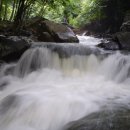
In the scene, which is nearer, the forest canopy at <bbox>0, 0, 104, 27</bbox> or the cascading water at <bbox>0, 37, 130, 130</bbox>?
the cascading water at <bbox>0, 37, 130, 130</bbox>

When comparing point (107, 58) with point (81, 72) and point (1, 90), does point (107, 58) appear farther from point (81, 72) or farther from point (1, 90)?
point (1, 90)

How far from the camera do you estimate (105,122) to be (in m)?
4.27

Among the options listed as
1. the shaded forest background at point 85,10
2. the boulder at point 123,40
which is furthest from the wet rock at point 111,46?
the shaded forest background at point 85,10

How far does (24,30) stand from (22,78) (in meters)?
4.46

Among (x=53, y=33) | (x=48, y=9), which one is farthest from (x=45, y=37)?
(x=48, y=9)

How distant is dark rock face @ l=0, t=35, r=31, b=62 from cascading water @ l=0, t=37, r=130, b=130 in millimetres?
282

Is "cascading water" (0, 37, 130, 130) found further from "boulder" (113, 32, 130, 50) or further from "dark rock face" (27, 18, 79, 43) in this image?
"dark rock face" (27, 18, 79, 43)

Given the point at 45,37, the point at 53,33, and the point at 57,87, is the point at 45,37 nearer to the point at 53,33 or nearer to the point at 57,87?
the point at 53,33

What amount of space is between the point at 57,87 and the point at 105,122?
2889mm

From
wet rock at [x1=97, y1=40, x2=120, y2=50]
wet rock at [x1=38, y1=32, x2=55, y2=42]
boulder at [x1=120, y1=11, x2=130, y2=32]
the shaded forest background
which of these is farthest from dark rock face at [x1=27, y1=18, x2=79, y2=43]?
boulder at [x1=120, y1=11, x2=130, y2=32]

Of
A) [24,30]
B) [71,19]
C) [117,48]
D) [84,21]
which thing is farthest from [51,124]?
[71,19]

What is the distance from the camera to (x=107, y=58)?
868 cm

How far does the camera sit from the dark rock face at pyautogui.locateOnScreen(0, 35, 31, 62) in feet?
28.2

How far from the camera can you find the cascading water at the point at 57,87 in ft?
16.8
